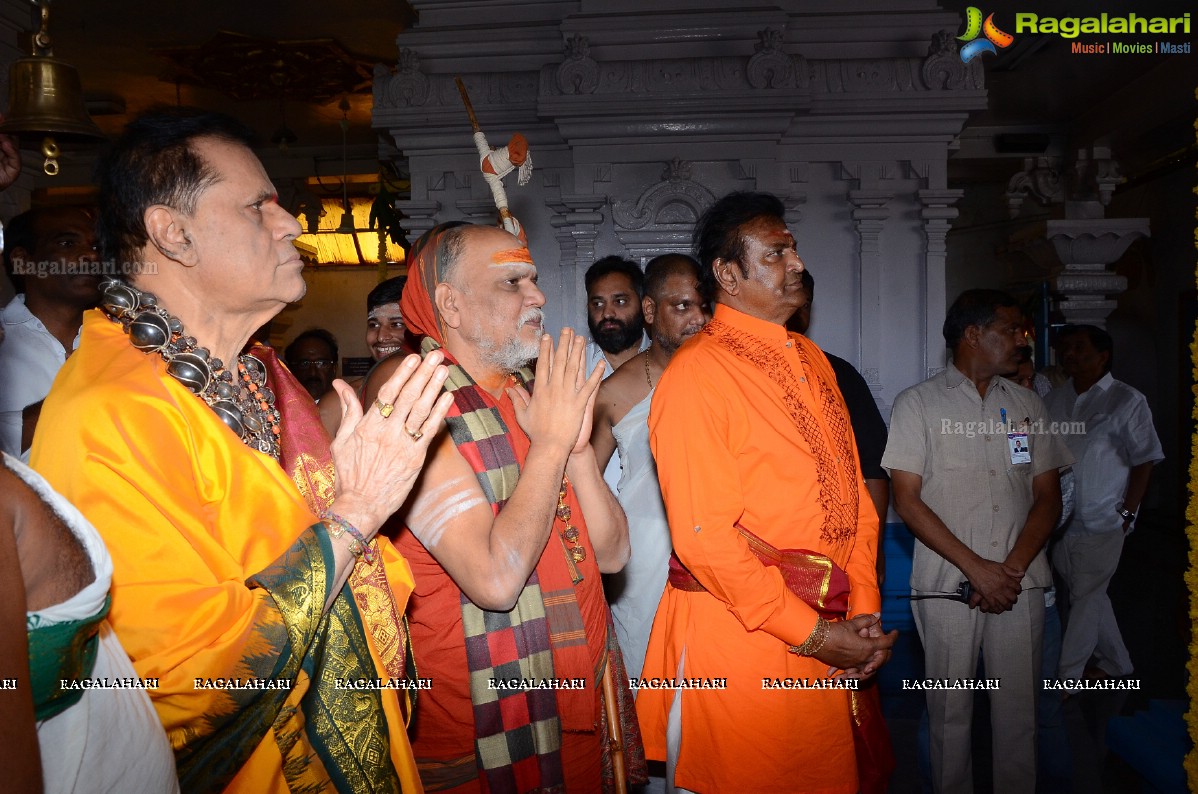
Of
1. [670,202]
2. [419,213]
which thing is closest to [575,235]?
[670,202]

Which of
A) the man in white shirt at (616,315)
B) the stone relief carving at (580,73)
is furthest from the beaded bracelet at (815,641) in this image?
the stone relief carving at (580,73)

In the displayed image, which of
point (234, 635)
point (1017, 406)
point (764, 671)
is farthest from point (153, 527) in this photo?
point (1017, 406)

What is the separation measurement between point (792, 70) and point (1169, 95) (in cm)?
496

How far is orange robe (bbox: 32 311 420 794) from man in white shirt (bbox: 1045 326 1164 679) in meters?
4.82

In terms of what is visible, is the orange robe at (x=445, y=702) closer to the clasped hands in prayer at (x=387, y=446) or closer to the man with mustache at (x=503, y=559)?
the man with mustache at (x=503, y=559)

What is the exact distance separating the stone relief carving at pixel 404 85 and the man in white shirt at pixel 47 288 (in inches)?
134

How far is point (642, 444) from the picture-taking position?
3.38 meters

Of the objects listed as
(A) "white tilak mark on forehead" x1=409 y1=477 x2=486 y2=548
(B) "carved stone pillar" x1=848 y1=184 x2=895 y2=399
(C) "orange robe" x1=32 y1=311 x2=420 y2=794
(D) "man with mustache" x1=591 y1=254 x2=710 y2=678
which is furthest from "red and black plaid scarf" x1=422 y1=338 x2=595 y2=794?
(B) "carved stone pillar" x1=848 y1=184 x2=895 y2=399

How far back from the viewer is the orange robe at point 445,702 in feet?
5.90

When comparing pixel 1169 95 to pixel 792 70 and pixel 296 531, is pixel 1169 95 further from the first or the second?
pixel 296 531

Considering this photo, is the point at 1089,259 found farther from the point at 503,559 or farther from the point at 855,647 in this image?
the point at 503,559

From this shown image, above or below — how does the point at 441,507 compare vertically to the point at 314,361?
below

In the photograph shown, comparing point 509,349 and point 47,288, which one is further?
point 47,288

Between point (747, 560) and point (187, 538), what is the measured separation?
126 centimetres
